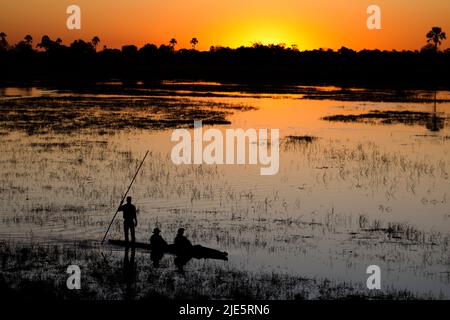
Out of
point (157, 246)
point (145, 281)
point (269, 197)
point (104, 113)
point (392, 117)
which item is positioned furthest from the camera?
point (104, 113)

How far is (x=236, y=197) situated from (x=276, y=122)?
1944 centimetres

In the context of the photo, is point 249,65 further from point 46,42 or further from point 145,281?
point 145,281

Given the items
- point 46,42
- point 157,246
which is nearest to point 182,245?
point 157,246

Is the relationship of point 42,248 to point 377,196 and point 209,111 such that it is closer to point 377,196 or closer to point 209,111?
point 377,196

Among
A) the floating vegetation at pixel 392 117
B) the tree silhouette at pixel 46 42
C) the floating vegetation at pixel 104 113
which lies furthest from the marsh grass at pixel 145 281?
the tree silhouette at pixel 46 42

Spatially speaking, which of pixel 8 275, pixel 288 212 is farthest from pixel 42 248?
pixel 288 212

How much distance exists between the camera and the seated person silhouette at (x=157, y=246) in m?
13.2

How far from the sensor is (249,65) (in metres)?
117

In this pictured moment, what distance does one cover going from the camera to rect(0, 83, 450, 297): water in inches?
536

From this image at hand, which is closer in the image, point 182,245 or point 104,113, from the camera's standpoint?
point 182,245

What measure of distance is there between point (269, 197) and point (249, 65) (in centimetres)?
9997

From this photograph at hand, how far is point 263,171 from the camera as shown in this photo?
23141mm

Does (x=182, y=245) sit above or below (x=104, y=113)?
below

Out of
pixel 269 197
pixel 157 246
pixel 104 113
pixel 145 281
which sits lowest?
pixel 145 281
